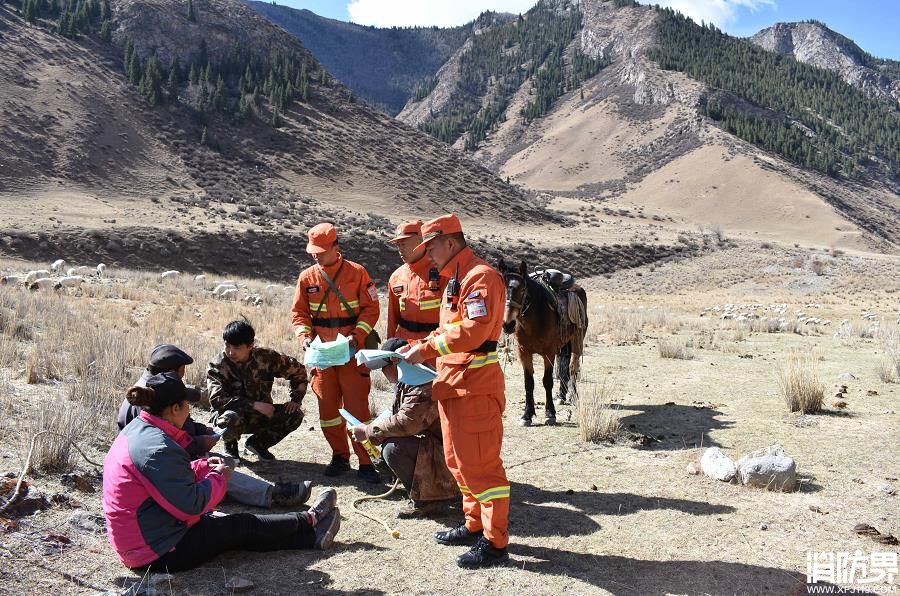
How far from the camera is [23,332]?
10.1 metres

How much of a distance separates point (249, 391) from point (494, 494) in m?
3.00

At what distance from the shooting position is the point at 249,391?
21.0ft

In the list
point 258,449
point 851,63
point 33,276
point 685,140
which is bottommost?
point 33,276

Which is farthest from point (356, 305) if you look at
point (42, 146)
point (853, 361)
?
point (42, 146)

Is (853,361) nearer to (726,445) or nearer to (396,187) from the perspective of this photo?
(726,445)

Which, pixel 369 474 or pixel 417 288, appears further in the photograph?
pixel 369 474

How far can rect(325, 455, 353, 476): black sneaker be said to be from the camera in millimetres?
6340

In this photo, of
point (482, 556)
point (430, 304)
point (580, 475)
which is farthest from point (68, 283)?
point (482, 556)

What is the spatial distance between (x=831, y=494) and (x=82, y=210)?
125 feet

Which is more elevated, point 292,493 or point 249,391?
point 249,391

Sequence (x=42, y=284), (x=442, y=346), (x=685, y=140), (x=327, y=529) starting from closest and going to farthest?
(x=442, y=346) < (x=327, y=529) < (x=42, y=284) < (x=685, y=140)

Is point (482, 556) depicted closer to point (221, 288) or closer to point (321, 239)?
point (321, 239)

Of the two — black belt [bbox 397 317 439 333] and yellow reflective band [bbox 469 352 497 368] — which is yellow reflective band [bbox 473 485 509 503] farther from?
black belt [bbox 397 317 439 333]

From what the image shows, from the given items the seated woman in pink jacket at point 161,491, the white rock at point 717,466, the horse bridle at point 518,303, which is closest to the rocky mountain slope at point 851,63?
the horse bridle at point 518,303
